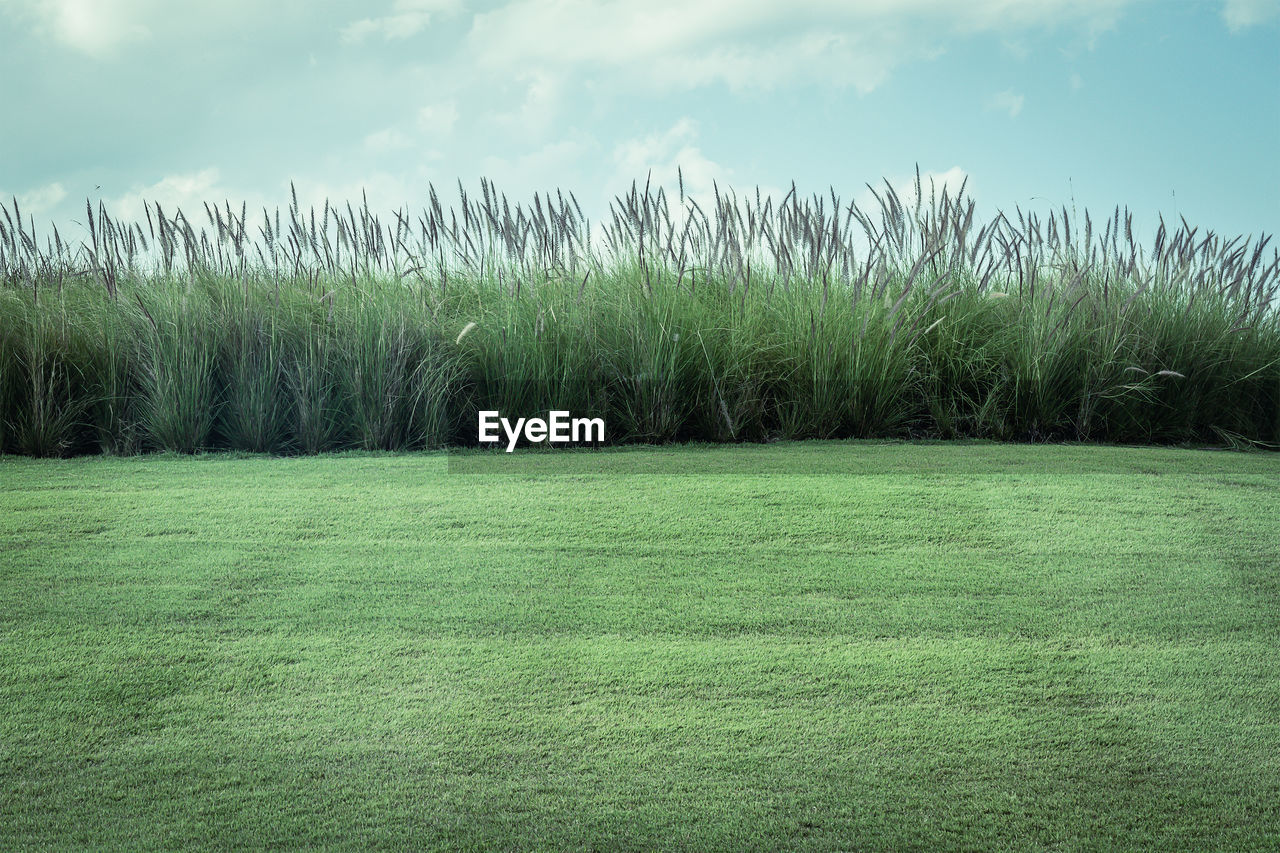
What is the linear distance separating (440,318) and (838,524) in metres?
2.59

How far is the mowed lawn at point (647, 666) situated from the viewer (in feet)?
4.59

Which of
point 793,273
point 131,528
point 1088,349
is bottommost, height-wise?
point 131,528

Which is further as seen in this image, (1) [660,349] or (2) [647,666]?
(1) [660,349]

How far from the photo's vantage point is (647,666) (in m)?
1.74

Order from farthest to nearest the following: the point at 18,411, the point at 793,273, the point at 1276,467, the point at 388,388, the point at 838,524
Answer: the point at 793,273 → the point at 18,411 → the point at 388,388 → the point at 1276,467 → the point at 838,524

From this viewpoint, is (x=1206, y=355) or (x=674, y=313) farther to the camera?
(x=1206, y=355)

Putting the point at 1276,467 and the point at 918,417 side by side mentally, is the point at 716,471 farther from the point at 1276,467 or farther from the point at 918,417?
the point at 1276,467

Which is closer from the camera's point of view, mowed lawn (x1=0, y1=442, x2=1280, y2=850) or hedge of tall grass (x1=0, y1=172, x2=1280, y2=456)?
mowed lawn (x1=0, y1=442, x2=1280, y2=850)

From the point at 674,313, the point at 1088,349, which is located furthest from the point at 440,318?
the point at 1088,349

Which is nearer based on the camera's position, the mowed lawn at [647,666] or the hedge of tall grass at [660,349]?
the mowed lawn at [647,666]

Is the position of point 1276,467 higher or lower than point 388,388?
lower

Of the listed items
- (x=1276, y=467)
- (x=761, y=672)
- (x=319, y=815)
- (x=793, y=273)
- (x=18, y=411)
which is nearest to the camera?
(x=319, y=815)

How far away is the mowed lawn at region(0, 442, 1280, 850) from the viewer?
4.59 ft

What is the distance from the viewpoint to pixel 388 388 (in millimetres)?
4098
